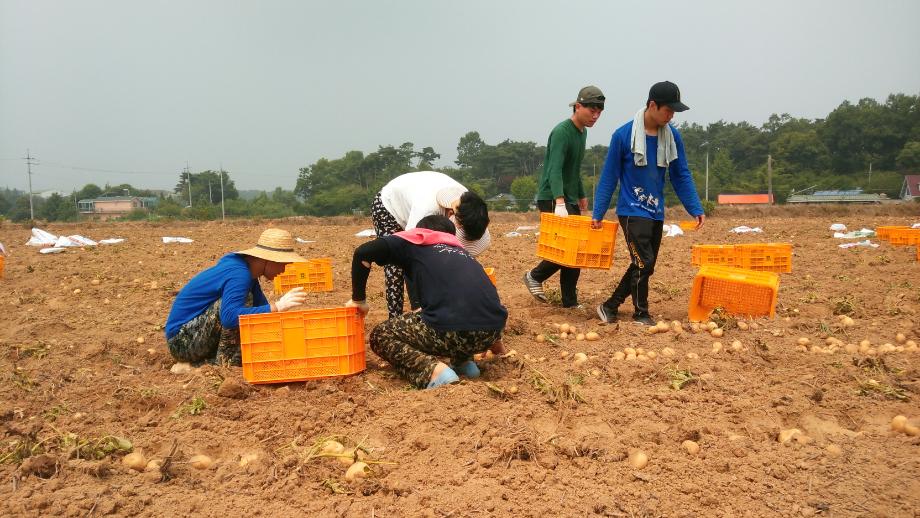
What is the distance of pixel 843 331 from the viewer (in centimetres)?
493

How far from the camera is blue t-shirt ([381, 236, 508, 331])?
146 inches

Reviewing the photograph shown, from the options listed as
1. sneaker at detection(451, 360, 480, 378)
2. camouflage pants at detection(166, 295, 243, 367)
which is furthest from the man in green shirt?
camouflage pants at detection(166, 295, 243, 367)

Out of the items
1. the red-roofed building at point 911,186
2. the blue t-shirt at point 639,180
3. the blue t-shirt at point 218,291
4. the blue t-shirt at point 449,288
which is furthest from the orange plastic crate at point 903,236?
the red-roofed building at point 911,186

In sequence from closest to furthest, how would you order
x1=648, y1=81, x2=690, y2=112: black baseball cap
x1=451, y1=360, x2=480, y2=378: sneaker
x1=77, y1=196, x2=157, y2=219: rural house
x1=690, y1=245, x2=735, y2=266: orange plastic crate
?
1. x1=451, y1=360, x2=480, y2=378: sneaker
2. x1=648, y1=81, x2=690, y2=112: black baseball cap
3. x1=690, y1=245, x2=735, y2=266: orange plastic crate
4. x1=77, y1=196, x2=157, y2=219: rural house

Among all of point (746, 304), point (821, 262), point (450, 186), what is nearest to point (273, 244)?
point (450, 186)

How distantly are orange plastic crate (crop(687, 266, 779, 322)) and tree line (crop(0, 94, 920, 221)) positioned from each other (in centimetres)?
3327

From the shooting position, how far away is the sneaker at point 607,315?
5707 millimetres

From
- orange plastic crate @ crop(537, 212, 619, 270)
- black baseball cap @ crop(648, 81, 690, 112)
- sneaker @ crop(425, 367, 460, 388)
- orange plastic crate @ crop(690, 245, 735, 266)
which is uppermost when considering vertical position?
black baseball cap @ crop(648, 81, 690, 112)

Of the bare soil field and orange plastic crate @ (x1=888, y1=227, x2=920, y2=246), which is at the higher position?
orange plastic crate @ (x1=888, y1=227, x2=920, y2=246)

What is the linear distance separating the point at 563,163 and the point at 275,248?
117 inches

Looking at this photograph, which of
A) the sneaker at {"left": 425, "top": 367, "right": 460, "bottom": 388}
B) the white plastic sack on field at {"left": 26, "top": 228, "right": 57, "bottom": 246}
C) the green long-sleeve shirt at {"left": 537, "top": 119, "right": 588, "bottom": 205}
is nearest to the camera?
the sneaker at {"left": 425, "top": 367, "right": 460, "bottom": 388}

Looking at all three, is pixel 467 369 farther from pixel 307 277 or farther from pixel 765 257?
pixel 765 257

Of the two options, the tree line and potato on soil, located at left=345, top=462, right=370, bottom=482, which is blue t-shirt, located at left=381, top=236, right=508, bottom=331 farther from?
the tree line

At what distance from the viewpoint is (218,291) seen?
430cm
